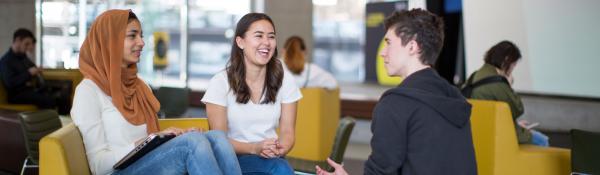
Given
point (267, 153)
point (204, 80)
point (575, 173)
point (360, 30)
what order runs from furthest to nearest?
point (360, 30) < point (204, 80) < point (575, 173) < point (267, 153)

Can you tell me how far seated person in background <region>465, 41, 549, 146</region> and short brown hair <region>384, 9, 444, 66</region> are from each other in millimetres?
3327

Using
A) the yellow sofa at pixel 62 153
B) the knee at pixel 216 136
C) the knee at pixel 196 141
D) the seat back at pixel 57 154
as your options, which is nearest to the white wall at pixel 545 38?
the knee at pixel 216 136

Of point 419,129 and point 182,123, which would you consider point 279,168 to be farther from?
point 419,129

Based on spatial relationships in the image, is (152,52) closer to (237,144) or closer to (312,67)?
(312,67)

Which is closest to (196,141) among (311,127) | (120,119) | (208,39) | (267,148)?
(120,119)

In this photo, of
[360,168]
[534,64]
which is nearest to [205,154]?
[360,168]

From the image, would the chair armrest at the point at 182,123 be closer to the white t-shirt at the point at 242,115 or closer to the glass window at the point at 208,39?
the white t-shirt at the point at 242,115

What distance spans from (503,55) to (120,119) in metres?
3.45

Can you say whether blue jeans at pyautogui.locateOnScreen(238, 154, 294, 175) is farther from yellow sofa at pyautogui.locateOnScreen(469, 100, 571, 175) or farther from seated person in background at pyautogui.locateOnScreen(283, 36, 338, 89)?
seated person in background at pyautogui.locateOnScreen(283, 36, 338, 89)

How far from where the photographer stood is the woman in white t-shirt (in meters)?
3.93

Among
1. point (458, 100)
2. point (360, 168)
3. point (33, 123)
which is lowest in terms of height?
point (360, 168)

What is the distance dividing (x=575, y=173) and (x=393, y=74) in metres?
2.92

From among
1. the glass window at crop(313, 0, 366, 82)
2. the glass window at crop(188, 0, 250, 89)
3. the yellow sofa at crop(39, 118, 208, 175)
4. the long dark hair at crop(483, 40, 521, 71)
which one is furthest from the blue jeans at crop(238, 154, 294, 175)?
the glass window at crop(313, 0, 366, 82)

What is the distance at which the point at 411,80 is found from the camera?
275 cm
